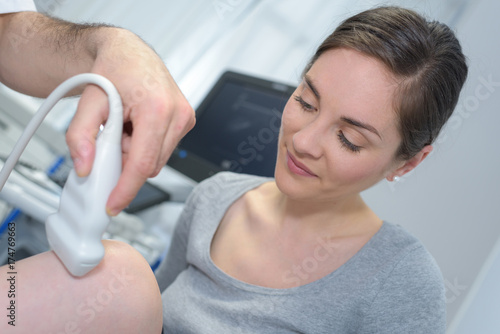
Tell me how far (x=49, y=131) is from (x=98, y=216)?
4.24 ft

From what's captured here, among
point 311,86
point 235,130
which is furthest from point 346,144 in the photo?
point 235,130

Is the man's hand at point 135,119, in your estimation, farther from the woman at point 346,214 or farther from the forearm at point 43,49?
the woman at point 346,214

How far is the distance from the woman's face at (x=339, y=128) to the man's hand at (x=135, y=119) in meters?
0.40

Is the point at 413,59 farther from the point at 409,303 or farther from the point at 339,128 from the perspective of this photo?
the point at 409,303

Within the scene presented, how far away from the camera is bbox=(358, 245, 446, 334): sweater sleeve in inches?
35.1

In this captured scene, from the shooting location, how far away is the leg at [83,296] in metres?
0.56

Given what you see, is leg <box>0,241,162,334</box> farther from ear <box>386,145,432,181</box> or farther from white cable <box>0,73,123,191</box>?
ear <box>386,145,432,181</box>

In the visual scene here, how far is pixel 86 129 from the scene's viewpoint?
509 mm

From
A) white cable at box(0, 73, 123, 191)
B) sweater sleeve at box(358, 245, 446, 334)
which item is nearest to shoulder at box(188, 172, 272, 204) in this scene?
sweater sleeve at box(358, 245, 446, 334)

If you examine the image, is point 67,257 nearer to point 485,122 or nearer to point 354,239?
point 354,239

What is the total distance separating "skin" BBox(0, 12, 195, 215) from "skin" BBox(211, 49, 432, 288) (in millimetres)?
410

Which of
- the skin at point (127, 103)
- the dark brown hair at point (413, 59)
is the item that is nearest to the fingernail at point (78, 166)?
the skin at point (127, 103)

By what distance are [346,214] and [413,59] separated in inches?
15.8

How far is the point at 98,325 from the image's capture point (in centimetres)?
61
